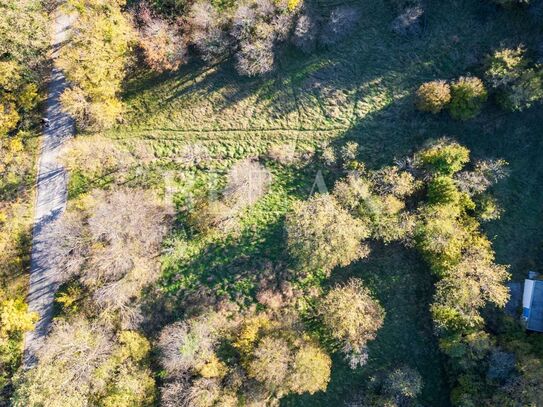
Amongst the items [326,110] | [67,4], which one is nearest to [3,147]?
[67,4]

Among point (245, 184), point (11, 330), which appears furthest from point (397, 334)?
point (11, 330)

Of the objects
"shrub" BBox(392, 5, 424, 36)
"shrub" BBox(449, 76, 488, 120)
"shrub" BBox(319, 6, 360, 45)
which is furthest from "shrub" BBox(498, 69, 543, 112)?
"shrub" BBox(319, 6, 360, 45)

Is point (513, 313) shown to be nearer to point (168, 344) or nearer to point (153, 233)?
point (168, 344)

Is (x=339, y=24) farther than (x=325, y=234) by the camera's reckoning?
Yes

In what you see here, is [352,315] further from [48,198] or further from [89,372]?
[48,198]

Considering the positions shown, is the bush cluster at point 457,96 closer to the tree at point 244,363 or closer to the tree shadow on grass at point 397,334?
the tree shadow on grass at point 397,334

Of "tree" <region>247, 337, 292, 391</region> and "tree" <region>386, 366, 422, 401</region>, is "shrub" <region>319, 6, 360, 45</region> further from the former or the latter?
"tree" <region>386, 366, 422, 401</region>
